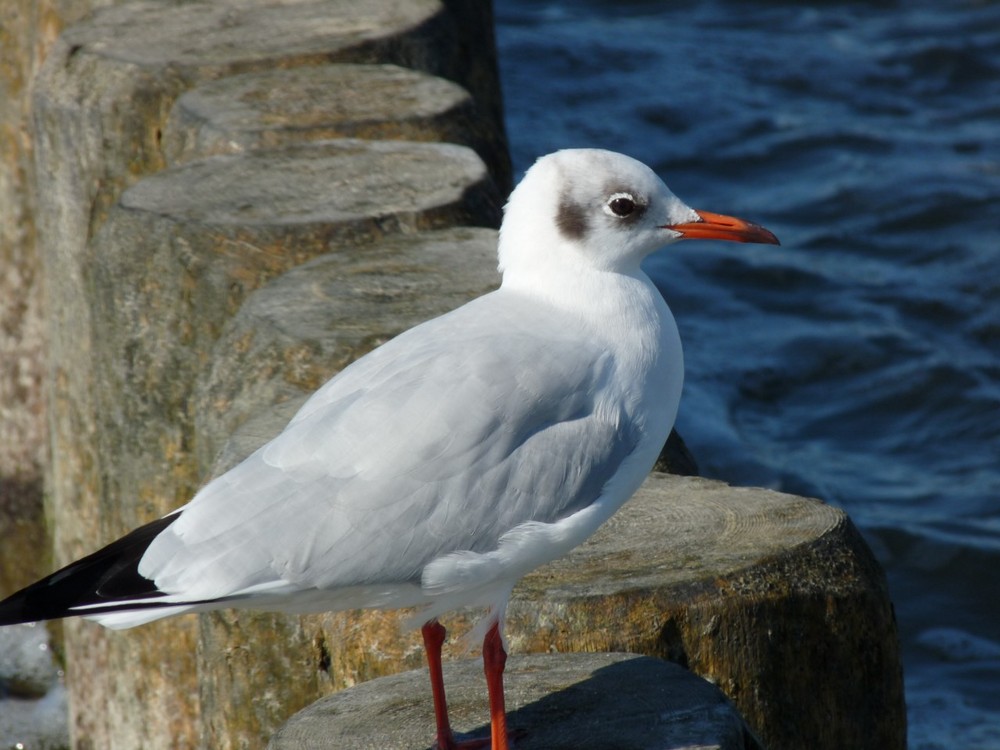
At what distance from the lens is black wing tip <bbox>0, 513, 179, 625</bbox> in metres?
3.16

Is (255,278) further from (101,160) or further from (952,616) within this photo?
(952,616)

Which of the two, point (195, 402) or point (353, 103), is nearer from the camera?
point (195, 402)

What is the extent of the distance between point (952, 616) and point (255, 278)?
3.98 meters

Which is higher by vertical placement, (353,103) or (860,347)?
(353,103)

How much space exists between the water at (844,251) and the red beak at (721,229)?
334 cm

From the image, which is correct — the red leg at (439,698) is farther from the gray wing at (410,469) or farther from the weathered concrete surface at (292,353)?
the weathered concrete surface at (292,353)

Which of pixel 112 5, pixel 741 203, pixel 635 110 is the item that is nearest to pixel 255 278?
pixel 112 5

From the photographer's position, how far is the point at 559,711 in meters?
3.57

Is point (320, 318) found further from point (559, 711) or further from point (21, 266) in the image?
point (21, 266)

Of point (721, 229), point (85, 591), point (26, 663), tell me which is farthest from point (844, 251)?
point (85, 591)

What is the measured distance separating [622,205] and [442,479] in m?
0.85

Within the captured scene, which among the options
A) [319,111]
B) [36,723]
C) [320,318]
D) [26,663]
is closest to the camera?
[320,318]

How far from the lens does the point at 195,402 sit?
485 centimetres

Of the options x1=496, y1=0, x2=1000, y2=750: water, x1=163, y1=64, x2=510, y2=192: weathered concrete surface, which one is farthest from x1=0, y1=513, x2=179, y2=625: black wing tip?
x1=496, y1=0, x2=1000, y2=750: water
